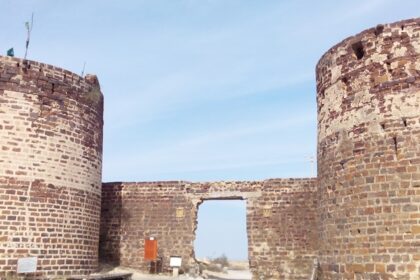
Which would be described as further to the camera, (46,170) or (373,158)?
(46,170)

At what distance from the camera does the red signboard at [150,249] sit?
15766 millimetres

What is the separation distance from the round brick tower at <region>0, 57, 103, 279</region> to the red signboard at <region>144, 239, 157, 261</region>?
94.7 inches

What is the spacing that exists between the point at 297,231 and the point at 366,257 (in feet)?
18.5

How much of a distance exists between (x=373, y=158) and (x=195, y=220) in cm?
763

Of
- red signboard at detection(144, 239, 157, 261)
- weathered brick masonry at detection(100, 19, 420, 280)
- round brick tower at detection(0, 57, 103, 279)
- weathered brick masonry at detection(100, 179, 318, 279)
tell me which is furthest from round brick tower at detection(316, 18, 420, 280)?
red signboard at detection(144, 239, 157, 261)

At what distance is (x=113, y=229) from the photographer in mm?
16453

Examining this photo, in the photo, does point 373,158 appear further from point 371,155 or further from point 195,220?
point 195,220

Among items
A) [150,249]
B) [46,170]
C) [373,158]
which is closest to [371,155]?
[373,158]

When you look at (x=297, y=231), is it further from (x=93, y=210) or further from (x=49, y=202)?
(x=49, y=202)

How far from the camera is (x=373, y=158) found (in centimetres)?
962

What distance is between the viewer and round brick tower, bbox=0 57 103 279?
11.6 m

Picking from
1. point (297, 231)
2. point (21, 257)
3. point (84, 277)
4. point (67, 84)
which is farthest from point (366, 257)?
point (67, 84)

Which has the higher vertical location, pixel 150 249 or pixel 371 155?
pixel 371 155

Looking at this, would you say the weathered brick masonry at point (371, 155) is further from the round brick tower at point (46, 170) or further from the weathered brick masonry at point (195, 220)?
the round brick tower at point (46, 170)
